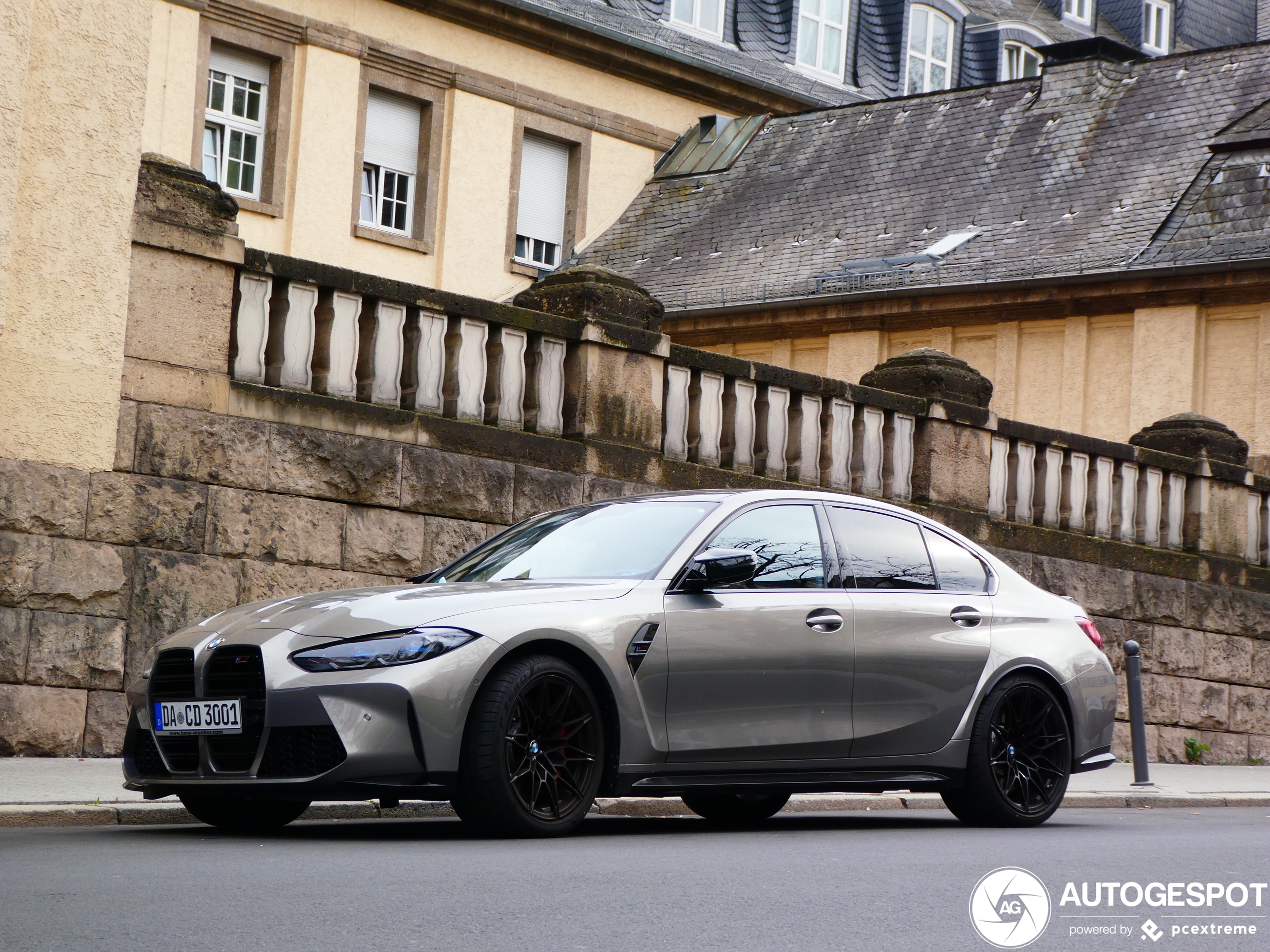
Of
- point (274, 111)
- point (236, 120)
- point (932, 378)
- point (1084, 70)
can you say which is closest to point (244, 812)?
point (932, 378)

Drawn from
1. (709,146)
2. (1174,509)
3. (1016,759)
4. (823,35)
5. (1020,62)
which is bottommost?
(1016,759)

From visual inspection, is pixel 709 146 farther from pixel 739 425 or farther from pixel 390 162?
pixel 739 425

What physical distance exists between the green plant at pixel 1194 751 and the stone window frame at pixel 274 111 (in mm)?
14801

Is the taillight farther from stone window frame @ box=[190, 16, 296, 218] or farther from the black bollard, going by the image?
stone window frame @ box=[190, 16, 296, 218]

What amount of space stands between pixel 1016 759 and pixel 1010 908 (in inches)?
140

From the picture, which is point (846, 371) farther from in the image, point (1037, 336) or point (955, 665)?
point (955, 665)

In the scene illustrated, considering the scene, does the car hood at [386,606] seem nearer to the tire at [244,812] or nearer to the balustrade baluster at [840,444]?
the tire at [244,812]

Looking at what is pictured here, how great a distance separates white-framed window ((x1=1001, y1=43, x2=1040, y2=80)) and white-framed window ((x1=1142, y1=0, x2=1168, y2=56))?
7.55 meters

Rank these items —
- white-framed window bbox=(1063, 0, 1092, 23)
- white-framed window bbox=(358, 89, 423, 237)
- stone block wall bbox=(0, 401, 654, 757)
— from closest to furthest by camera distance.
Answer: stone block wall bbox=(0, 401, 654, 757) < white-framed window bbox=(358, 89, 423, 237) < white-framed window bbox=(1063, 0, 1092, 23)

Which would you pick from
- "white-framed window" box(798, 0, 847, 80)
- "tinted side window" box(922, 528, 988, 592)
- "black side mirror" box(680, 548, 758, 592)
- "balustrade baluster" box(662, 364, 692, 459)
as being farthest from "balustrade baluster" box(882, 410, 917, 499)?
"white-framed window" box(798, 0, 847, 80)

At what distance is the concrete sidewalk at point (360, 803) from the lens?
8.12 meters

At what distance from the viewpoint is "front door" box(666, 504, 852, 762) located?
8055mm

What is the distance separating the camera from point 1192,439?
18891 millimetres

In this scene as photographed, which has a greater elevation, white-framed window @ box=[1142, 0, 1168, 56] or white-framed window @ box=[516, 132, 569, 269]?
white-framed window @ box=[1142, 0, 1168, 56]
